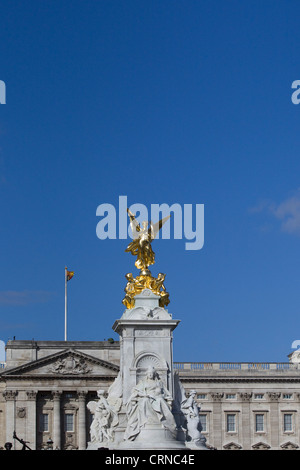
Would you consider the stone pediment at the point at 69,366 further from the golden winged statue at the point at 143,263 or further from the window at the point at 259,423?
the golden winged statue at the point at 143,263

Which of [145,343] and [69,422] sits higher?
[145,343]

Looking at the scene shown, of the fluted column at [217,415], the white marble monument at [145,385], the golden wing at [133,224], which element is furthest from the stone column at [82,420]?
the golden wing at [133,224]

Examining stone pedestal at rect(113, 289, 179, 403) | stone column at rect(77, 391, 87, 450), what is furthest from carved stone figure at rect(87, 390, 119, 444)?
stone column at rect(77, 391, 87, 450)

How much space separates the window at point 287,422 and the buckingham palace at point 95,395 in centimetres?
9

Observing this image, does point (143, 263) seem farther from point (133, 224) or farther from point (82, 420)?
point (82, 420)

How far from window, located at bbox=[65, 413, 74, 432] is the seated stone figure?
1863 inches

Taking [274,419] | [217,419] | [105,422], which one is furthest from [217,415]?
[105,422]

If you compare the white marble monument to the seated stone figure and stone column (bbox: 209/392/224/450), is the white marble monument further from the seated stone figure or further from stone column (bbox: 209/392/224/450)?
stone column (bbox: 209/392/224/450)

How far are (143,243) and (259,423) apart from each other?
47.6 m

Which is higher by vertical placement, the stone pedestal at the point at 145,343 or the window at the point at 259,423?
the stone pedestal at the point at 145,343

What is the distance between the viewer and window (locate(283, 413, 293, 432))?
298 feet

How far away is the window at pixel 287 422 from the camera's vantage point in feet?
298

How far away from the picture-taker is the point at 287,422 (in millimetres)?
91188
